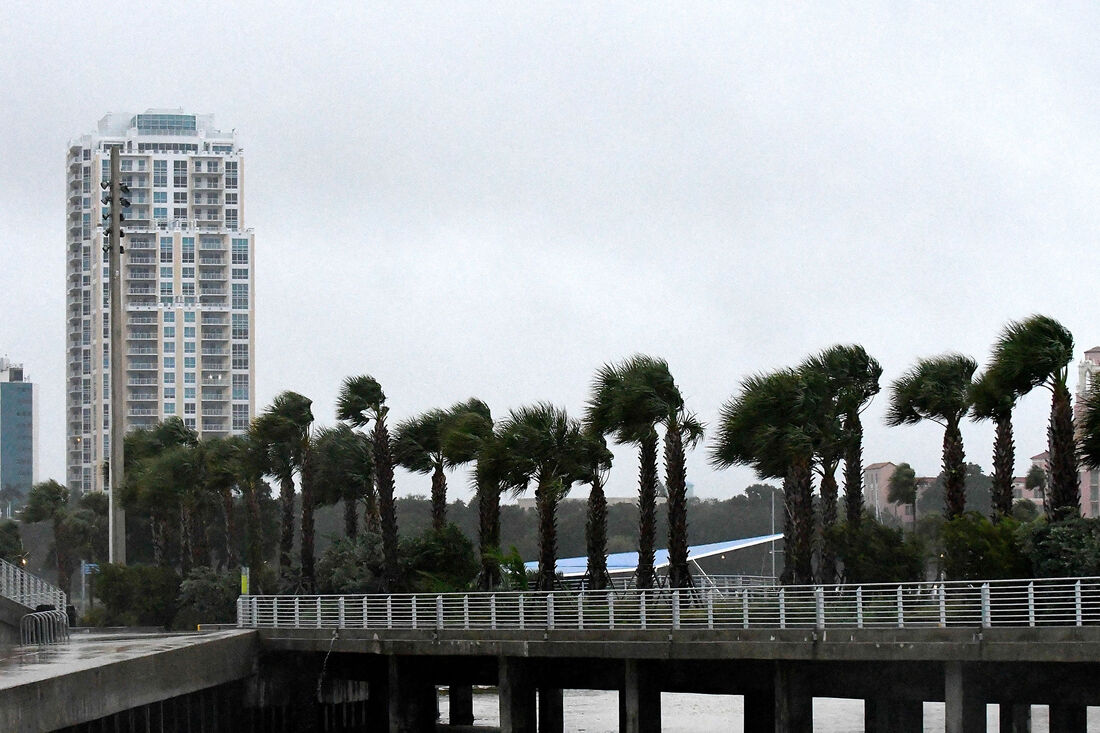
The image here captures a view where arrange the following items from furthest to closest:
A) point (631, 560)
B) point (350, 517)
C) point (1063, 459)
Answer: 1. point (631, 560)
2. point (350, 517)
3. point (1063, 459)

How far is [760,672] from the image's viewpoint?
38156mm

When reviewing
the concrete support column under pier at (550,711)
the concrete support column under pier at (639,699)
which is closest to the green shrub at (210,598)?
the concrete support column under pier at (550,711)

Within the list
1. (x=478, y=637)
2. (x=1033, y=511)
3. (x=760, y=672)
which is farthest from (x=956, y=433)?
(x=1033, y=511)

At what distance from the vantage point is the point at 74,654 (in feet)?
123

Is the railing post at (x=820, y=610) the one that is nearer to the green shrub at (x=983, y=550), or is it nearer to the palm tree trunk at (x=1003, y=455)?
the green shrub at (x=983, y=550)

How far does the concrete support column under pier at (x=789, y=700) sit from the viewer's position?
34.4 m

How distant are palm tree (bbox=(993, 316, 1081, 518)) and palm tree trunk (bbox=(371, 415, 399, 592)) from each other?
69.6 ft

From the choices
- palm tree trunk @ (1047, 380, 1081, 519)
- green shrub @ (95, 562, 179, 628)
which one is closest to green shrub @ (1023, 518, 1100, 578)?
palm tree trunk @ (1047, 380, 1081, 519)

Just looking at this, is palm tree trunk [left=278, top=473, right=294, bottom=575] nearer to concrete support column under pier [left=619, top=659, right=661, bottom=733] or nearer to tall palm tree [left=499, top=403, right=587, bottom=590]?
tall palm tree [left=499, top=403, right=587, bottom=590]

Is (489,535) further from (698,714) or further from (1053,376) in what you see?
(1053,376)

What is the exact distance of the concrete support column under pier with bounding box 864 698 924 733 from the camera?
1519 inches

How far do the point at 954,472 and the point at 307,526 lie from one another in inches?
992

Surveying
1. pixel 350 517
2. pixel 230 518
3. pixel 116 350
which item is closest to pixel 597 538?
pixel 350 517

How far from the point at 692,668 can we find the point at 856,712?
78.0 ft
